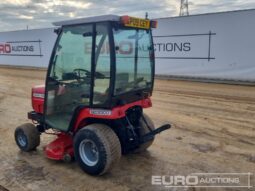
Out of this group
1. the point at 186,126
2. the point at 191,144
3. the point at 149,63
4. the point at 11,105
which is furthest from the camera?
the point at 11,105

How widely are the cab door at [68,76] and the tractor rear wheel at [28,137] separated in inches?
16.0

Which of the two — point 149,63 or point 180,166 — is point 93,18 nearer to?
point 149,63

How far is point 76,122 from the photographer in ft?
14.2

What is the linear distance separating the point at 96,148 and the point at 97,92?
733 mm

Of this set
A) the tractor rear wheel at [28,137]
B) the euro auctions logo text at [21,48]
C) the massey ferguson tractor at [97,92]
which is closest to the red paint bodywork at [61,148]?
the massey ferguson tractor at [97,92]

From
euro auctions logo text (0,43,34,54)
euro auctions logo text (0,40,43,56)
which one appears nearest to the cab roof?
euro auctions logo text (0,40,43,56)

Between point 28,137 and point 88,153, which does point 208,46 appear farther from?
point 88,153

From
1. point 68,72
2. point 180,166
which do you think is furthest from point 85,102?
point 180,166

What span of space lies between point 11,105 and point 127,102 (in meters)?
5.57

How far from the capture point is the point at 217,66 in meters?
11.8

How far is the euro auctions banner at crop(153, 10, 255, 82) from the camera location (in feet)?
36.6

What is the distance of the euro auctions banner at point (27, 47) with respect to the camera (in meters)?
17.9

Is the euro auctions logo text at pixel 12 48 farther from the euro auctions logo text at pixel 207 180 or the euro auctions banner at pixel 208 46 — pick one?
the euro auctions logo text at pixel 207 180

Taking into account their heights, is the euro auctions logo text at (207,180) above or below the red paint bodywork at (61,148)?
below
